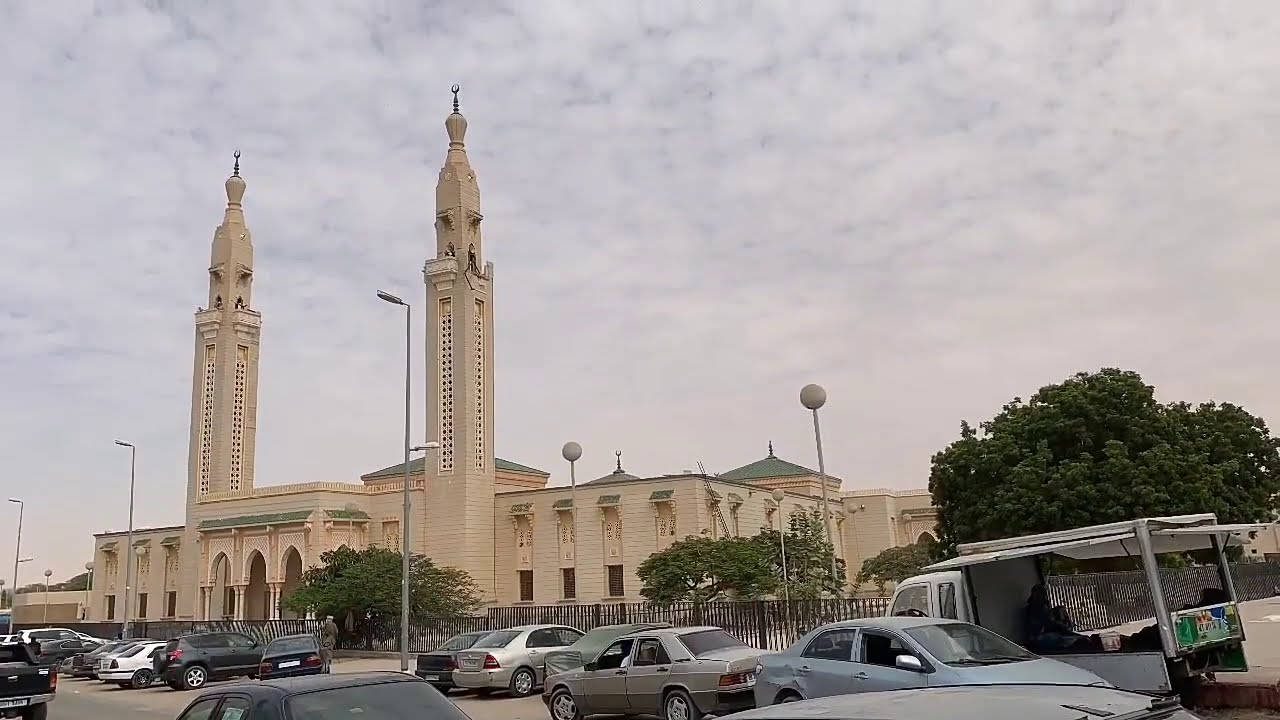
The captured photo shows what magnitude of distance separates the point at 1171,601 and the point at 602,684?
18354 mm

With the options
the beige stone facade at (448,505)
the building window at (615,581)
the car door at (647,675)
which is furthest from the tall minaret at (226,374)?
the car door at (647,675)

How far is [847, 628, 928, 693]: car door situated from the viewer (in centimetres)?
984

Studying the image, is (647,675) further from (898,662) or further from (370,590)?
(370,590)

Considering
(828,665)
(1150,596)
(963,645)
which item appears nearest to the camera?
(963,645)

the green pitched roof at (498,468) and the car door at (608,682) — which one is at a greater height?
the green pitched roof at (498,468)

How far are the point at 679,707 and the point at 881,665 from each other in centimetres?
408

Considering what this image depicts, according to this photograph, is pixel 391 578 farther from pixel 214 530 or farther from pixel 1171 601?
pixel 1171 601

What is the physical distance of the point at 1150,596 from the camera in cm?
1211

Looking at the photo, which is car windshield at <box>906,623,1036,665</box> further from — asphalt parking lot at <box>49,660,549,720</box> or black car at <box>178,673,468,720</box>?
asphalt parking lot at <box>49,660,549,720</box>

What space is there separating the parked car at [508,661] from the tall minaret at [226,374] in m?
43.9

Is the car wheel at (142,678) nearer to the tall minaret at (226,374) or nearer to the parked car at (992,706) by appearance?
the parked car at (992,706)

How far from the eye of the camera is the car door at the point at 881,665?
9.84m

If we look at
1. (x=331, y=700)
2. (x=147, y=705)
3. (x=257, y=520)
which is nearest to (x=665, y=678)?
(x=331, y=700)

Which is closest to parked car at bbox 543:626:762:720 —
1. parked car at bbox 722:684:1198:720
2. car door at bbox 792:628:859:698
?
car door at bbox 792:628:859:698
